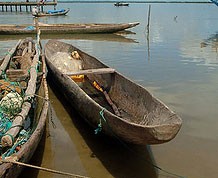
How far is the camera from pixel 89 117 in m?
5.12

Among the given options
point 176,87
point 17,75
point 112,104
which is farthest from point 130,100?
point 176,87

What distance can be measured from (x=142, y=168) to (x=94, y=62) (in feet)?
12.9

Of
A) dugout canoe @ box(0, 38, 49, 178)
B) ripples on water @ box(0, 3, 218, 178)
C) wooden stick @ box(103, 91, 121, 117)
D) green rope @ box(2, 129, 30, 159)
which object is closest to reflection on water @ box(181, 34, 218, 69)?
ripples on water @ box(0, 3, 218, 178)

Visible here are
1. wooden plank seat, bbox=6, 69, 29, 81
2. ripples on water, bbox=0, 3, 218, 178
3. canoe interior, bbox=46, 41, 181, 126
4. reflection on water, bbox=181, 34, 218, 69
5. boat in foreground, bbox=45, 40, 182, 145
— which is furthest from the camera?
reflection on water, bbox=181, 34, 218, 69

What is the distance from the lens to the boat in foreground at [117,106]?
3805 millimetres

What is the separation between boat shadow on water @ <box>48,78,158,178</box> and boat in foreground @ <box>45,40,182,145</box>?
0.34 m

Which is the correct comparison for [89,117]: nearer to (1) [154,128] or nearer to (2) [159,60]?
(1) [154,128]

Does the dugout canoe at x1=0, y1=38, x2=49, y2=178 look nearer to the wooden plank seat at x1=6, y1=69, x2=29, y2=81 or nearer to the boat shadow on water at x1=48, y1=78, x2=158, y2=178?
the wooden plank seat at x1=6, y1=69, x2=29, y2=81

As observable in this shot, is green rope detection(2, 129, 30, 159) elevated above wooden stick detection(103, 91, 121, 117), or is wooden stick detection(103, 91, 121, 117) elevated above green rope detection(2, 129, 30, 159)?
green rope detection(2, 129, 30, 159)

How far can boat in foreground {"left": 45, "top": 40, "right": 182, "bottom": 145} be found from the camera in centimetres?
380

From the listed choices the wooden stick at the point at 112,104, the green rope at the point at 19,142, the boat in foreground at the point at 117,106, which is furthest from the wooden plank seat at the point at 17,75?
the green rope at the point at 19,142

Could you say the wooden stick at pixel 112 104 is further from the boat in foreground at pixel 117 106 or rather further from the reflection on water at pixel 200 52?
the reflection on water at pixel 200 52

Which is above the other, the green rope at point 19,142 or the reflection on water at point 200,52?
the reflection on water at point 200,52

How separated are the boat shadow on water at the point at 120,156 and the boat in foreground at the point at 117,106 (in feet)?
1.10
